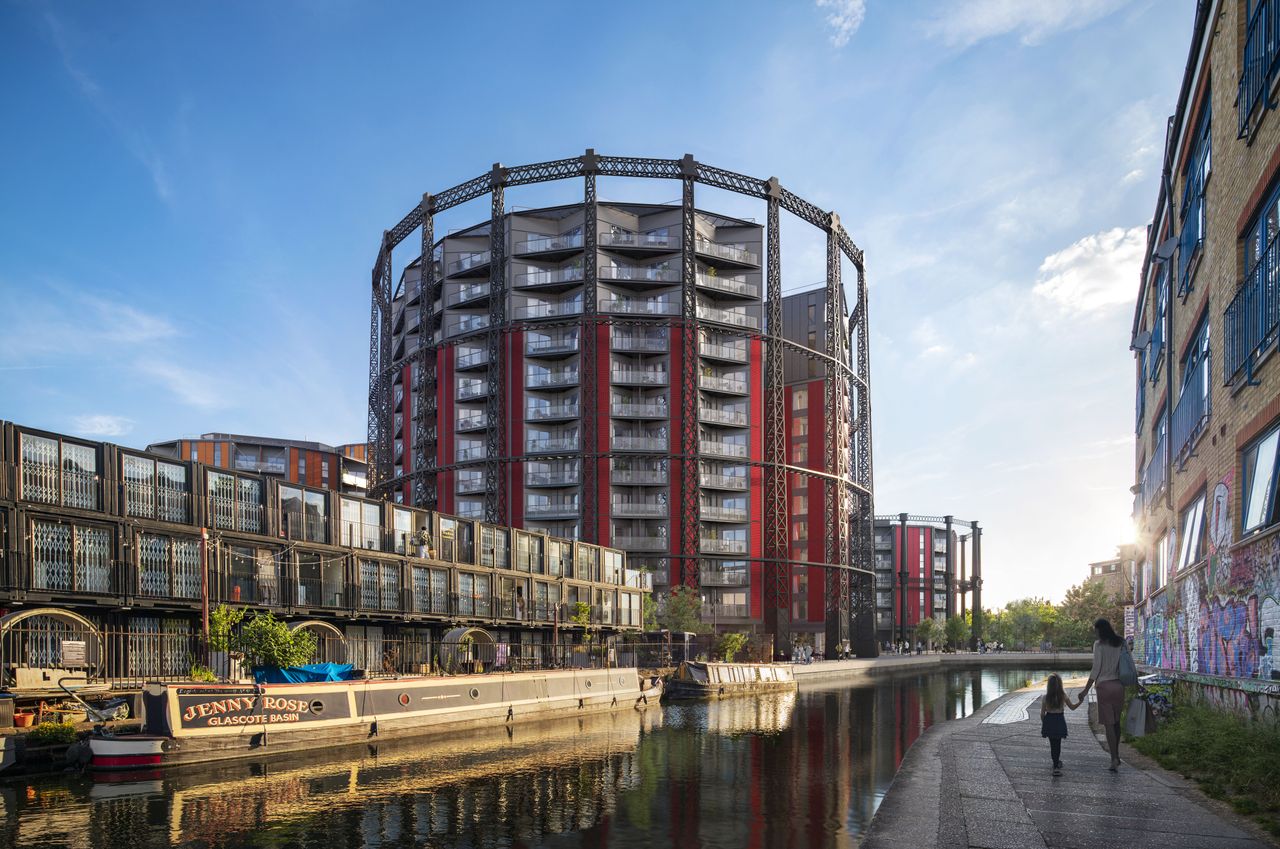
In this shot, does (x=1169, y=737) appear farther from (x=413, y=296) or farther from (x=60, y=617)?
(x=413, y=296)

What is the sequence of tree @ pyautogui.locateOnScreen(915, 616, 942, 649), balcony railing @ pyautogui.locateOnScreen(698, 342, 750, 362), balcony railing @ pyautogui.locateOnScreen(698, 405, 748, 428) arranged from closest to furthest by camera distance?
balcony railing @ pyautogui.locateOnScreen(698, 405, 748, 428), balcony railing @ pyautogui.locateOnScreen(698, 342, 750, 362), tree @ pyautogui.locateOnScreen(915, 616, 942, 649)

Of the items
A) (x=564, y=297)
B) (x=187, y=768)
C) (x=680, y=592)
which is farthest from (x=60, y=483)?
(x=564, y=297)

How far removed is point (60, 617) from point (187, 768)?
10.1m

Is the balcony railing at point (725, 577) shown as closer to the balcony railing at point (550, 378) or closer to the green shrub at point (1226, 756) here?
the balcony railing at point (550, 378)

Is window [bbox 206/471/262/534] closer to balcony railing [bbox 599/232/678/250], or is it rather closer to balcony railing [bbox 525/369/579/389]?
balcony railing [bbox 525/369/579/389]

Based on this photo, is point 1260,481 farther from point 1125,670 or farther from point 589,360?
point 589,360

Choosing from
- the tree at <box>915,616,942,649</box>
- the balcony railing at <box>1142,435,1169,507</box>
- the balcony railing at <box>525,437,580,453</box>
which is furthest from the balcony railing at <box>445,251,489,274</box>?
the tree at <box>915,616,942,649</box>

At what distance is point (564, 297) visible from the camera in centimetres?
10131

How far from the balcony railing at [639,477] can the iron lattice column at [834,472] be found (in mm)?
19711

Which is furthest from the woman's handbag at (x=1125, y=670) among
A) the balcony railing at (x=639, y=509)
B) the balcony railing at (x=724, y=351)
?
the balcony railing at (x=724, y=351)

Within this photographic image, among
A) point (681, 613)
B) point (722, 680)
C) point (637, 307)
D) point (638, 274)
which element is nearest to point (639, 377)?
point (637, 307)

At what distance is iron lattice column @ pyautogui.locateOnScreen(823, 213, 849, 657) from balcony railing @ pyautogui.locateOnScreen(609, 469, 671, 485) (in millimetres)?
19711

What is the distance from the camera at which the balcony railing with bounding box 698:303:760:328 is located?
329 feet

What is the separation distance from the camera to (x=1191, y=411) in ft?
88.0
